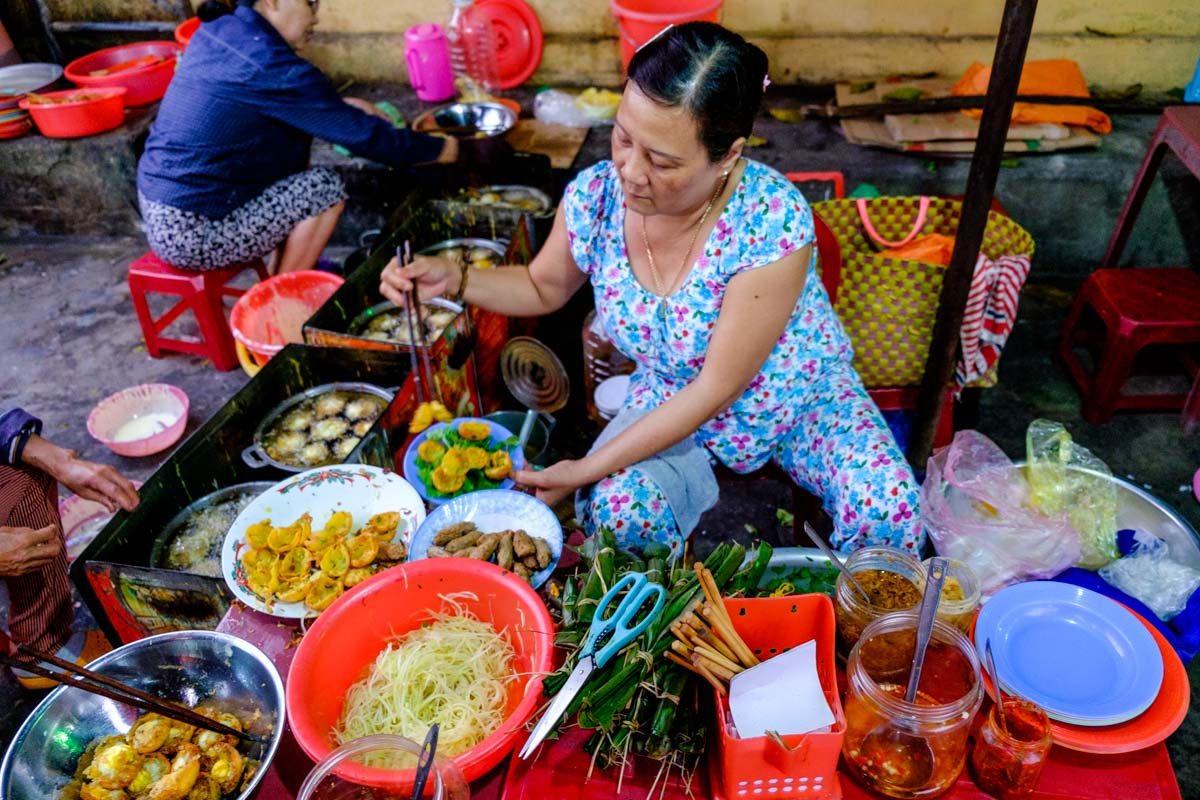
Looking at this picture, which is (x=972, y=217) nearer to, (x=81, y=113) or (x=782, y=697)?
(x=782, y=697)

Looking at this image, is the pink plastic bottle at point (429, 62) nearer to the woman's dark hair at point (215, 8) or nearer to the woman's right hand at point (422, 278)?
the woman's dark hair at point (215, 8)

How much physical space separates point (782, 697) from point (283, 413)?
7.36 feet

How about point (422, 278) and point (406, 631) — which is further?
point (422, 278)

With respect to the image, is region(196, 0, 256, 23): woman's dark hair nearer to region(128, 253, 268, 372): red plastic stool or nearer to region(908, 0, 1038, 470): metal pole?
region(128, 253, 268, 372): red plastic stool

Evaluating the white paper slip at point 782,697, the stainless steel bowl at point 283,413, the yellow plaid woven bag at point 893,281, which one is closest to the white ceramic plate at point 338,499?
the stainless steel bowl at point 283,413

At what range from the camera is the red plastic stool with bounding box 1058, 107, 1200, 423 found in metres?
3.51

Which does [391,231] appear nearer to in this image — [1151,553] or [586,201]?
[586,201]

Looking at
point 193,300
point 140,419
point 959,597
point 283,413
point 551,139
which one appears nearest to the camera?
point 959,597

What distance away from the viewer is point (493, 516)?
2.19 meters

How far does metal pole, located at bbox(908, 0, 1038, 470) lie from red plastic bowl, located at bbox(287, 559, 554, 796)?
75.1 inches

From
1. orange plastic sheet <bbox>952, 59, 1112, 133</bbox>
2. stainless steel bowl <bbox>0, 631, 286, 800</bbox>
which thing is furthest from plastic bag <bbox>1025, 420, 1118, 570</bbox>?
orange plastic sheet <bbox>952, 59, 1112, 133</bbox>

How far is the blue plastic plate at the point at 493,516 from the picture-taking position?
83.4 inches

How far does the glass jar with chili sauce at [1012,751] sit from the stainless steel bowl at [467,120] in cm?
390

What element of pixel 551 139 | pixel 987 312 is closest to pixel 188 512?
pixel 987 312
